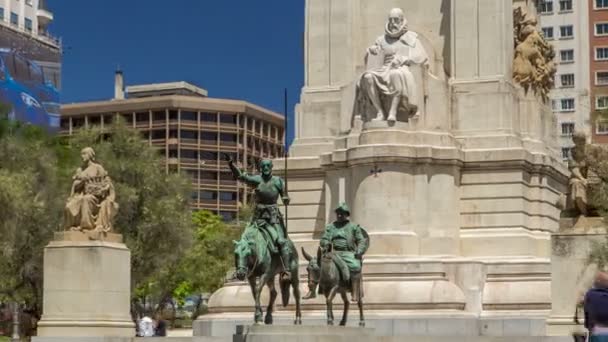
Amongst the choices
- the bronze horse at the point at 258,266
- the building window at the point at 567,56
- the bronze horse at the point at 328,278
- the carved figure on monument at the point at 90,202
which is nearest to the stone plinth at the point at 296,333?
the bronze horse at the point at 258,266

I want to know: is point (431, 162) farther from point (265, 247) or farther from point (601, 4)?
point (601, 4)

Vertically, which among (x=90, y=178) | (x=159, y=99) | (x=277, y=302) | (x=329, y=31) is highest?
(x=159, y=99)

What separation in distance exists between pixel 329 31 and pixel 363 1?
1.31m

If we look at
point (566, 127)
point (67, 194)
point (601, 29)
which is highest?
point (601, 29)

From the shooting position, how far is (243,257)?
88.5ft

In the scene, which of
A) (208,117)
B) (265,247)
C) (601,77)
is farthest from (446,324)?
(208,117)

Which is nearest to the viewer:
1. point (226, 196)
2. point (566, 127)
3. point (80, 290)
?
point (80, 290)

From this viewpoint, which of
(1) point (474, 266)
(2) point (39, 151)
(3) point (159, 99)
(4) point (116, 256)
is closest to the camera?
(4) point (116, 256)

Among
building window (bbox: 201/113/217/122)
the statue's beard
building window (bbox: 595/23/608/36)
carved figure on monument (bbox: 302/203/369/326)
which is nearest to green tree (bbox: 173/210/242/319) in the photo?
the statue's beard

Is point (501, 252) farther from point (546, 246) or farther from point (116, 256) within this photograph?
point (116, 256)

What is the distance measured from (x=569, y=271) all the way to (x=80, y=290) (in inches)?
449

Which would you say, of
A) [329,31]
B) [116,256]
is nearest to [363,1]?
[329,31]

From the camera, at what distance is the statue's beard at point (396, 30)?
125ft

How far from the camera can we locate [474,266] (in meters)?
35.5
